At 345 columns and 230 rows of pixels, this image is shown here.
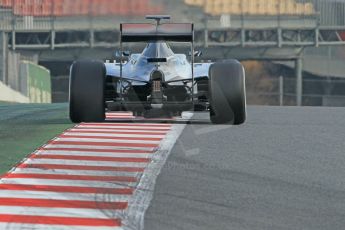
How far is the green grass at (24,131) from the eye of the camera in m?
9.53

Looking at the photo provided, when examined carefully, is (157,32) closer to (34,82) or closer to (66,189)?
(66,189)

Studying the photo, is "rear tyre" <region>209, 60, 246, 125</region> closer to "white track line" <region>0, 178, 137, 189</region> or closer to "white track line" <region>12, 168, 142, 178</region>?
"white track line" <region>12, 168, 142, 178</region>

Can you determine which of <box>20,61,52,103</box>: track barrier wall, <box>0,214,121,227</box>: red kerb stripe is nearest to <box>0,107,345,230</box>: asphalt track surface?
<box>0,214,121,227</box>: red kerb stripe

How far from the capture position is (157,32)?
462 inches

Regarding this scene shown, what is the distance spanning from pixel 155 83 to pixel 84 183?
15.3 feet

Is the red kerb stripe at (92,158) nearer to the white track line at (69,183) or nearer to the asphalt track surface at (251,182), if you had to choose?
the asphalt track surface at (251,182)

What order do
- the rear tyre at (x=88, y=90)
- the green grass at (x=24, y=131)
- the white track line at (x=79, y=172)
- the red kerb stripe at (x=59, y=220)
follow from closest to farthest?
1. the red kerb stripe at (x=59, y=220)
2. the white track line at (x=79, y=172)
3. the green grass at (x=24, y=131)
4. the rear tyre at (x=88, y=90)

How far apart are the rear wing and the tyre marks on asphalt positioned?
1651mm

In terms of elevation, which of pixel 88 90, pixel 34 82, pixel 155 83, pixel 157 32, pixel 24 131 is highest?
pixel 157 32

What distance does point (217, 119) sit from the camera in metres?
12.6

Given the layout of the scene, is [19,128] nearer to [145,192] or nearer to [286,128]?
[286,128]

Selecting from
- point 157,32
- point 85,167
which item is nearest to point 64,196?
point 85,167

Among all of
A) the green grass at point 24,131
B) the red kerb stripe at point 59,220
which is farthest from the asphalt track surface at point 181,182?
the green grass at point 24,131

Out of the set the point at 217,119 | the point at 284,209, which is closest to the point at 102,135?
the point at 217,119
